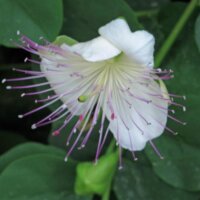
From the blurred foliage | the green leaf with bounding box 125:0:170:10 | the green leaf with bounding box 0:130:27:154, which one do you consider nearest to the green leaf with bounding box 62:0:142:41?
the blurred foliage

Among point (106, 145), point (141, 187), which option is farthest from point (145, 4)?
point (141, 187)

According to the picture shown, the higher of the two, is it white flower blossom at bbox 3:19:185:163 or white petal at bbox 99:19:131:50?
white petal at bbox 99:19:131:50

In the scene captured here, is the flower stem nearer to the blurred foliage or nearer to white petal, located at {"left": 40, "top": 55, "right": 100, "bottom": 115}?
the blurred foliage

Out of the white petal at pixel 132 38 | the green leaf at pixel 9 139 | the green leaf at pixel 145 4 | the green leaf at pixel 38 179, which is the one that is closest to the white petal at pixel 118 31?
the white petal at pixel 132 38

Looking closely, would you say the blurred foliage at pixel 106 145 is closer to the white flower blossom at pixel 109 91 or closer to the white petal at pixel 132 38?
the white flower blossom at pixel 109 91

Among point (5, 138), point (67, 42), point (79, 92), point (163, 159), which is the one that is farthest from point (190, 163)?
point (5, 138)

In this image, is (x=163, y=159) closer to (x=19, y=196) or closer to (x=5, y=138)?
(x=19, y=196)

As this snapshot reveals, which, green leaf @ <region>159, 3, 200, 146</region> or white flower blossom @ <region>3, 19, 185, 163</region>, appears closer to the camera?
white flower blossom @ <region>3, 19, 185, 163</region>
